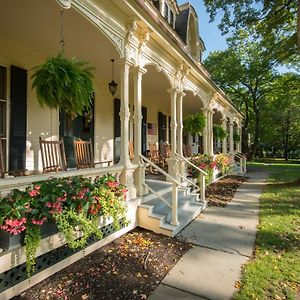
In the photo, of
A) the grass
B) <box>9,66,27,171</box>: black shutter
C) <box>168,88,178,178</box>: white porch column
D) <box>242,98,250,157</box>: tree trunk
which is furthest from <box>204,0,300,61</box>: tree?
<box>242,98,250,157</box>: tree trunk

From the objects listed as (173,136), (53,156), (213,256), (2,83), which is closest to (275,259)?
(213,256)

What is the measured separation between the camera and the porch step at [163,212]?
433 cm

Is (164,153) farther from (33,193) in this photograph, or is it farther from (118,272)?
(33,193)

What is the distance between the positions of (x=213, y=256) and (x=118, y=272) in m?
1.36

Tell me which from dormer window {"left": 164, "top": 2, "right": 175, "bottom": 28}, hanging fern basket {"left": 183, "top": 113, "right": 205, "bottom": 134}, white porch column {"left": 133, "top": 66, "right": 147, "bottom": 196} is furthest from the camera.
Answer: dormer window {"left": 164, "top": 2, "right": 175, "bottom": 28}

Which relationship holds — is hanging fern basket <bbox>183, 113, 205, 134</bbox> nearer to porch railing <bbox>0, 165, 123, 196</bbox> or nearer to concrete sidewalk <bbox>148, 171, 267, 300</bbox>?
concrete sidewalk <bbox>148, 171, 267, 300</bbox>

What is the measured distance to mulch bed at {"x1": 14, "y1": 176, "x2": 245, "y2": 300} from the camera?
2678 millimetres

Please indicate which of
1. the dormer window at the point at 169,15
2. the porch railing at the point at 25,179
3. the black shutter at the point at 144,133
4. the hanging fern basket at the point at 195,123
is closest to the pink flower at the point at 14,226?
the porch railing at the point at 25,179

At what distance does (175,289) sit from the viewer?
281cm

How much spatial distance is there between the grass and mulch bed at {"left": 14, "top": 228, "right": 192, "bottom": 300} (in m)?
0.95

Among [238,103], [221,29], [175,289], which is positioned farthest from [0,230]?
[238,103]

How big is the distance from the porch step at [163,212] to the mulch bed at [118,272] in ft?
0.93

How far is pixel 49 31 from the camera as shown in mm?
4172

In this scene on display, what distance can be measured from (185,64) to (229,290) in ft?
17.4
